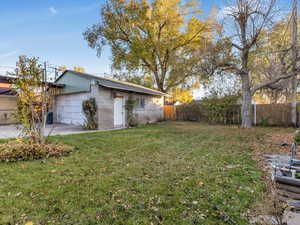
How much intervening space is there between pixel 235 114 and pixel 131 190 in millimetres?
11655

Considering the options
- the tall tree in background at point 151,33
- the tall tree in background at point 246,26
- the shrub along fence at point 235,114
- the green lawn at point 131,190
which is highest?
the tall tree in background at point 151,33

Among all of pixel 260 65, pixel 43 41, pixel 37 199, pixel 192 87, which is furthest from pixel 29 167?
pixel 192 87

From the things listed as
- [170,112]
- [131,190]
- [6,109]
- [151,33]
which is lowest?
[131,190]

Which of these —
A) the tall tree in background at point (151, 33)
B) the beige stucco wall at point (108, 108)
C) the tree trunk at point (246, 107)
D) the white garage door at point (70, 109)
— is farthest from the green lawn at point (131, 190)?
the tall tree in background at point (151, 33)

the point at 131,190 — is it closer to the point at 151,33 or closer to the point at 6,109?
the point at 6,109

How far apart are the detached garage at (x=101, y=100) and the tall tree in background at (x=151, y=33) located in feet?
19.7

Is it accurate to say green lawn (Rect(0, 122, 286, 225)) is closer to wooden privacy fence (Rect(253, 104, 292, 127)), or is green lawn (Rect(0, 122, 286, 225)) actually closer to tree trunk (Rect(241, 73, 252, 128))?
tree trunk (Rect(241, 73, 252, 128))

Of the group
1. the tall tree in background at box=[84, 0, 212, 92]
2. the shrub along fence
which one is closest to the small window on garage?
the shrub along fence

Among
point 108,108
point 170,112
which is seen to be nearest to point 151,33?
point 170,112

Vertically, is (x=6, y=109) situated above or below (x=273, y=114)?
above

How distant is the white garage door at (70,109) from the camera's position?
35.9 feet

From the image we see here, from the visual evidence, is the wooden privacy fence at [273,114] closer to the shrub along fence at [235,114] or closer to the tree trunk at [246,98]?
the shrub along fence at [235,114]

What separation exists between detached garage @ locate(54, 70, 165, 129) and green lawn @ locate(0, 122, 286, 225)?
5.64 metres

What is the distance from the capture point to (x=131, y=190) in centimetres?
252
